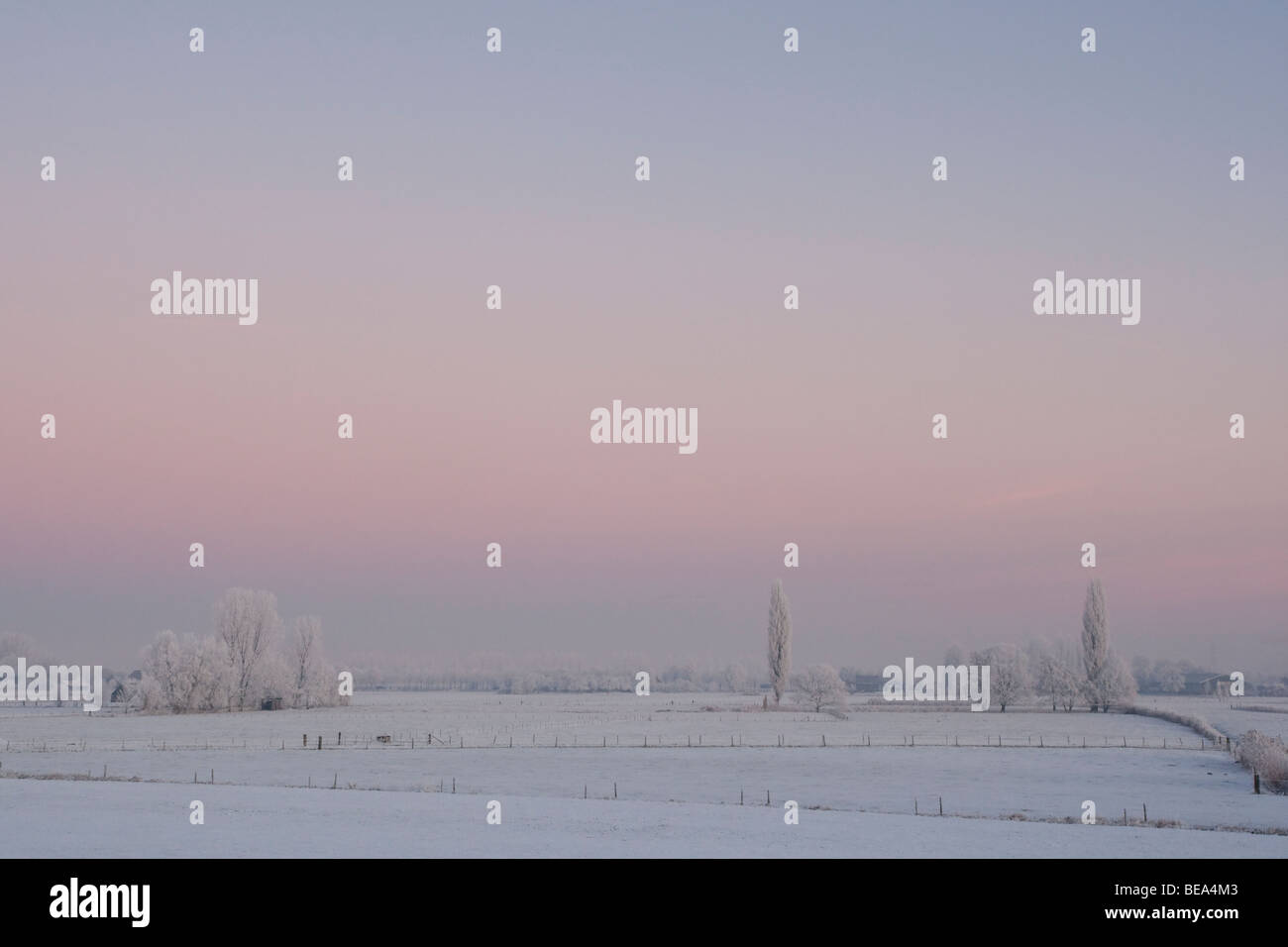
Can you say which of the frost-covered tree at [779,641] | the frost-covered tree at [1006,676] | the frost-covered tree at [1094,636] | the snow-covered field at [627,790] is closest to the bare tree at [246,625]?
the snow-covered field at [627,790]

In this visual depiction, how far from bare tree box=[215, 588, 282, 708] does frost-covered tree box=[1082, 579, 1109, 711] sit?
99.6 m

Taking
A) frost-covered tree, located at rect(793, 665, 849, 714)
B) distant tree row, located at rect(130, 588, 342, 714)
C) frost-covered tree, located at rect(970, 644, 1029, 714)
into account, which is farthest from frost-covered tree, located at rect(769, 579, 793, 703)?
distant tree row, located at rect(130, 588, 342, 714)

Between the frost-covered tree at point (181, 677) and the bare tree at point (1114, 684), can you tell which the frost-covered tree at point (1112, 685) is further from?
the frost-covered tree at point (181, 677)

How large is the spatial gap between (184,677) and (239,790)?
8731 centimetres

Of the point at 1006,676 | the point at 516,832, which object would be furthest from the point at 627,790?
the point at 1006,676

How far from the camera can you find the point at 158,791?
130 feet

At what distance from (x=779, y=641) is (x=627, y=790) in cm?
8770

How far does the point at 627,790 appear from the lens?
44.5 m

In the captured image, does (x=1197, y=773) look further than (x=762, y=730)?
No
